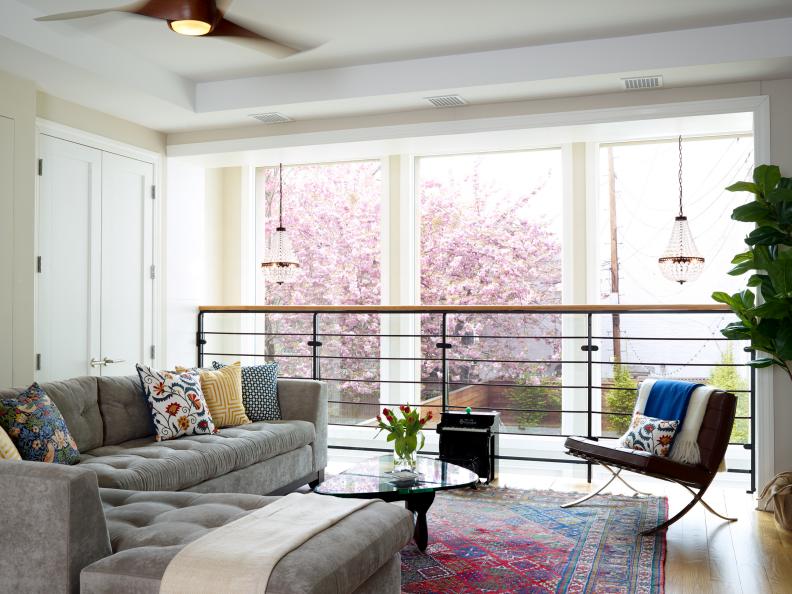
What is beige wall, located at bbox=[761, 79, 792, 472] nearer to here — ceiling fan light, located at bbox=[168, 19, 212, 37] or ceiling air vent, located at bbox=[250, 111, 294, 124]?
ceiling air vent, located at bbox=[250, 111, 294, 124]

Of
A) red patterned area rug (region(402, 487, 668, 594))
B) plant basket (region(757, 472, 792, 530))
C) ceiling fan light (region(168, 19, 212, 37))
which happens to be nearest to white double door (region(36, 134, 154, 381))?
ceiling fan light (region(168, 19, 212, 37))

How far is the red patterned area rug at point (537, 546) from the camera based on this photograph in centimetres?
323

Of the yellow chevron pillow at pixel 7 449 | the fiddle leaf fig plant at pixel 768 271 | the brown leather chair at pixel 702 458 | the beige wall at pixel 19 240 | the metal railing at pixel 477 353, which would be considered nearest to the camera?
the yellow chevron pillow at pixel 7 449

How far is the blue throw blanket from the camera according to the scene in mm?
4223

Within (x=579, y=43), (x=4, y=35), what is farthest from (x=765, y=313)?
(x=4, y=35)

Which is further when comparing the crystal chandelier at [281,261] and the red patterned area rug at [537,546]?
the crystal chandelier at [281,261]

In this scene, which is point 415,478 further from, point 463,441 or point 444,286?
point 444,286

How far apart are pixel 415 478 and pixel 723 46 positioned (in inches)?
114

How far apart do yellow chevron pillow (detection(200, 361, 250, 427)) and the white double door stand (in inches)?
39.6

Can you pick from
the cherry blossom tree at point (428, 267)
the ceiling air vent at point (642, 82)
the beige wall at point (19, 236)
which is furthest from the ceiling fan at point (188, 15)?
the cherry blossom tree at point (428, 267)

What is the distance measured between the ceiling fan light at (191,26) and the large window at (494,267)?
11.3 feet

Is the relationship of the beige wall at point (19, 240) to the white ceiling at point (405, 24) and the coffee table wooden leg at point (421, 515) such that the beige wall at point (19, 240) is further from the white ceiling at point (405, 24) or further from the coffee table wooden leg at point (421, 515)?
the coffee table wooden leg at point (421, 515)

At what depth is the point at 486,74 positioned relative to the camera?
471 centimetres

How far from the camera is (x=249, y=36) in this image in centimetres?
352
